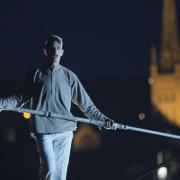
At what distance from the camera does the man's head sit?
629 centimetres

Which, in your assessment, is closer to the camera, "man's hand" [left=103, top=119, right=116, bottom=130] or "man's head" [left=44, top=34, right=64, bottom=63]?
"man's head" [left=44, top=34, right=64, bottom=63]

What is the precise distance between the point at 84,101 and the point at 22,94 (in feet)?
1.95

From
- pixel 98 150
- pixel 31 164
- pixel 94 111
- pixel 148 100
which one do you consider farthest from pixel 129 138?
pixel 94 111

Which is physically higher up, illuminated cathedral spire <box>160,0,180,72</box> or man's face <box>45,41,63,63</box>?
illuminated cathedral spire <box>160,0,180,72</box>

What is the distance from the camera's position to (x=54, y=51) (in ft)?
20.7

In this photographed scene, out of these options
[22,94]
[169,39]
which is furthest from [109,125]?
[169,39]

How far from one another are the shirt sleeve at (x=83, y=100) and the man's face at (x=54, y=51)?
0.90ft

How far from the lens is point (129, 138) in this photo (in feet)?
271

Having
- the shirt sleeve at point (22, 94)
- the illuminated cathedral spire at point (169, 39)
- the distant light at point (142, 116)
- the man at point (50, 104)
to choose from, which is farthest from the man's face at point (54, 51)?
the illuminated cathedral spire at point (169, 39)

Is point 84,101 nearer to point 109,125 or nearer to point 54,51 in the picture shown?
point 109,125

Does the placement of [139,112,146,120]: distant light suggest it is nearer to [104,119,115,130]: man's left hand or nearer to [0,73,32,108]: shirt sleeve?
[104,119,115,130]: man's left hand

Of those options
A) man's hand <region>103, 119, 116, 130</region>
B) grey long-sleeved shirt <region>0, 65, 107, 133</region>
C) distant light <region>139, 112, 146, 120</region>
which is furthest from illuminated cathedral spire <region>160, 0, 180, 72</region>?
grey long-sleeved shirt <region>0, 65, 107, 133</region>

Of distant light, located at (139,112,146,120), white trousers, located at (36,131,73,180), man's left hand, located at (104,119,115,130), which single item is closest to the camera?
white trousers, located at (36,131,73,180)

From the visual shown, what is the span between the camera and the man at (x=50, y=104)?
20.5 ft
